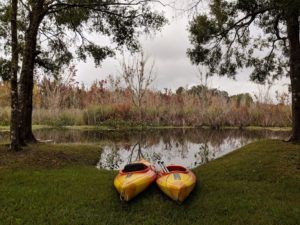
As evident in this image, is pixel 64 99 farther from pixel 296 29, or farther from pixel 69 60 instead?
pixel 296 29

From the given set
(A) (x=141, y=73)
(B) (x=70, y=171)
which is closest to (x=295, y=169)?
(B) (x=70, y=171)

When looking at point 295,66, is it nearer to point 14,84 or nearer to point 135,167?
point 135,167

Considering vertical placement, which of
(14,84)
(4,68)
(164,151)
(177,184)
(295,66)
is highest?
(4,68)

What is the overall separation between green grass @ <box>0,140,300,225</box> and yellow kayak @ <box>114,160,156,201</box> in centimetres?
16

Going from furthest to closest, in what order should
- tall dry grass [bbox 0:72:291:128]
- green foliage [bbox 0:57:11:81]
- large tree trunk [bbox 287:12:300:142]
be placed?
tall dry grass [bbox 0:72:291:128] < green foliage [bbox 0:57:11:81] < large tree trunk [bbox 287:12:300:142]

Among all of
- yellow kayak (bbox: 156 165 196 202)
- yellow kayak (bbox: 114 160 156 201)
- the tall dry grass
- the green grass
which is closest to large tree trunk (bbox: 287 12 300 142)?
the green grass

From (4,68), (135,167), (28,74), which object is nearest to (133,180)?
(135,167)

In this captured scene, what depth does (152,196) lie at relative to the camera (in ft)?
18.8

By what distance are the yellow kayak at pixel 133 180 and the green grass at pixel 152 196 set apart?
0.16 meters

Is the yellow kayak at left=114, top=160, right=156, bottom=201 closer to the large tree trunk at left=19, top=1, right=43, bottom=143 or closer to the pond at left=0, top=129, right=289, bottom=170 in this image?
the pond at left=0, top=129, right=289, bottom=170

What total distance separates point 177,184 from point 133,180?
72cm

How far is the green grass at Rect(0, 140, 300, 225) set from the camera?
4969 millimetres

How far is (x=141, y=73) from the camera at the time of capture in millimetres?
22078

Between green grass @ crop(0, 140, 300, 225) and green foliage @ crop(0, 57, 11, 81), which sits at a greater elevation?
green foliage @ crop(0, 57, 11, 81)
